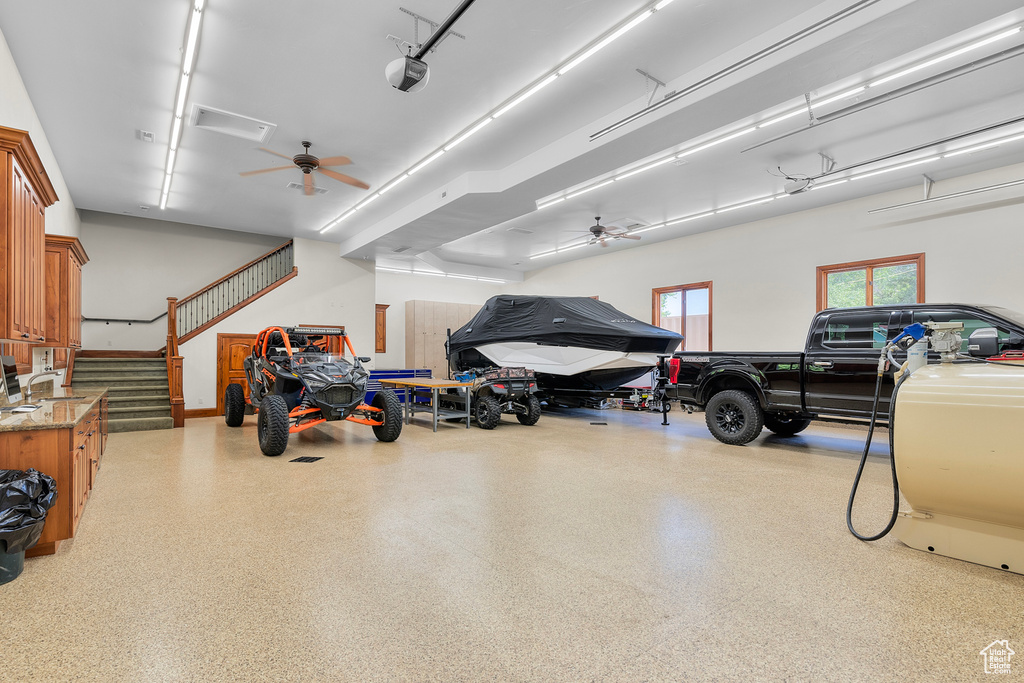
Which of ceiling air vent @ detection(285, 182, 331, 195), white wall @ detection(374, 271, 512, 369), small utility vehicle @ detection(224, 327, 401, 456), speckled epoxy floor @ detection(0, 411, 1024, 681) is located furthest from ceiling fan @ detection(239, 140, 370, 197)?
white wall @ detection(374, 271, 512, 369)

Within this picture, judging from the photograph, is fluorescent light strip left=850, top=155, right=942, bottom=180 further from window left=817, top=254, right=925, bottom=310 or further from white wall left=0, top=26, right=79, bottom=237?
white wall left=0, top=26, right=79, bottom=237

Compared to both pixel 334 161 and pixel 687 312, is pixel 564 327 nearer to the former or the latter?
pixel 334 161

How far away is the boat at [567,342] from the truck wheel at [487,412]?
54.6 inches

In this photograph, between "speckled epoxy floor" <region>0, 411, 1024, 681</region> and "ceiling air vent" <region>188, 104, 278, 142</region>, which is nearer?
"speckled epoxy floor" <region>0, 411, 1024, 681</region>

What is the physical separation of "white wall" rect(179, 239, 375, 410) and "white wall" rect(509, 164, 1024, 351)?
618cm

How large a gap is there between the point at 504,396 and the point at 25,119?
6.54m

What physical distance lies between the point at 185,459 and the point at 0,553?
11.0ft

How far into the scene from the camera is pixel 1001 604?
231 cm

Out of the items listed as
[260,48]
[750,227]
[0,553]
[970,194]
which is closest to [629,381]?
[750,227]

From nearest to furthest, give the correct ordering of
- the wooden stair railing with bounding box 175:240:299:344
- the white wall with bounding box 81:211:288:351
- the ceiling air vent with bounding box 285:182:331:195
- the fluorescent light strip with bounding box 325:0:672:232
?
the fluorescent light strip with bounding box 325:0:672:232 < the ceiling air vent with bounding box 285:182:331:195 < the white wall with bounding box 81:211:288:351 < the wooden stair railing with bounding box 175:240:299:344

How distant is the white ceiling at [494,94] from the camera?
13.1ft

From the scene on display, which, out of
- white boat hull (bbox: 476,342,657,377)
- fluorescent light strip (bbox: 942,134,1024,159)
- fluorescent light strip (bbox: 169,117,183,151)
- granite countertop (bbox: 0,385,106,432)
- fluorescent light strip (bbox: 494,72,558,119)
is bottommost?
granite countertop (bbox: 0,385,106,432)

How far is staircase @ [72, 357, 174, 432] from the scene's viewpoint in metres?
7.80

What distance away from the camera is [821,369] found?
217 inches
